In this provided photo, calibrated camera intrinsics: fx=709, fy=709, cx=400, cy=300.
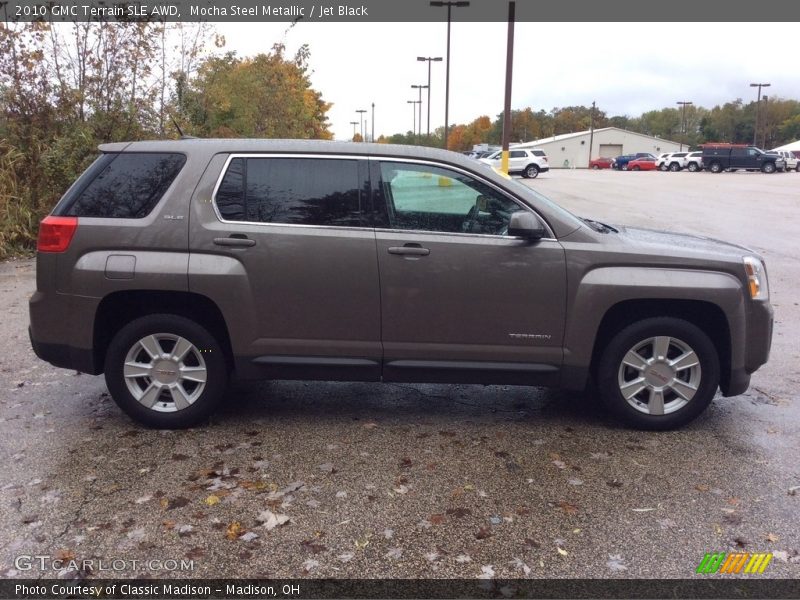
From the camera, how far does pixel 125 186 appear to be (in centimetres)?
466

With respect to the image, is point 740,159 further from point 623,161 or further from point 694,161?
point 623,161

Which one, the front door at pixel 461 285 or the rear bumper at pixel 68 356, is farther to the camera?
the rear bumper at pixel 68 356

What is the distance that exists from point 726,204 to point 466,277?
873 inches

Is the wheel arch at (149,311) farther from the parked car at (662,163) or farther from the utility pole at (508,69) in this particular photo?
the parked car at (662,163)

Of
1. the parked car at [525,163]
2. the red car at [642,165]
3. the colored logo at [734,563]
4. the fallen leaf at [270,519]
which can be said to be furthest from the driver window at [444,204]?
the red car at [642,165]

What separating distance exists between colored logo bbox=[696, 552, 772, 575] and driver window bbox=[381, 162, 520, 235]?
7.35 ft

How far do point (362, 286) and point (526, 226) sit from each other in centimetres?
110

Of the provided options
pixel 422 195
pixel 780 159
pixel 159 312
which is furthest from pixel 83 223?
pixel 780 159

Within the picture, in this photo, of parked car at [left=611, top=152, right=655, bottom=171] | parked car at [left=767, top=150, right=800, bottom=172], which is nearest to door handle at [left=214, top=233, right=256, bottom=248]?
parked car at [left=767, top=150, right=800, bottom=172]

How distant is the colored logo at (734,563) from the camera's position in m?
3.11

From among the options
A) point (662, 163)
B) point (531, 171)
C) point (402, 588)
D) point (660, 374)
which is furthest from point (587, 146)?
point (402, 588)

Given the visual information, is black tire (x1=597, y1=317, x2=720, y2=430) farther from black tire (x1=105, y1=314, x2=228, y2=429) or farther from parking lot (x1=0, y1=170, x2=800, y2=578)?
black tire (x1=105, y1=314, x2=228, y2=429)

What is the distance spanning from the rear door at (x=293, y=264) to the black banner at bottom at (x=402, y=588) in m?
1.79

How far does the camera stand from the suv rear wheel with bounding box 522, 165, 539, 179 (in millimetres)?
46906
